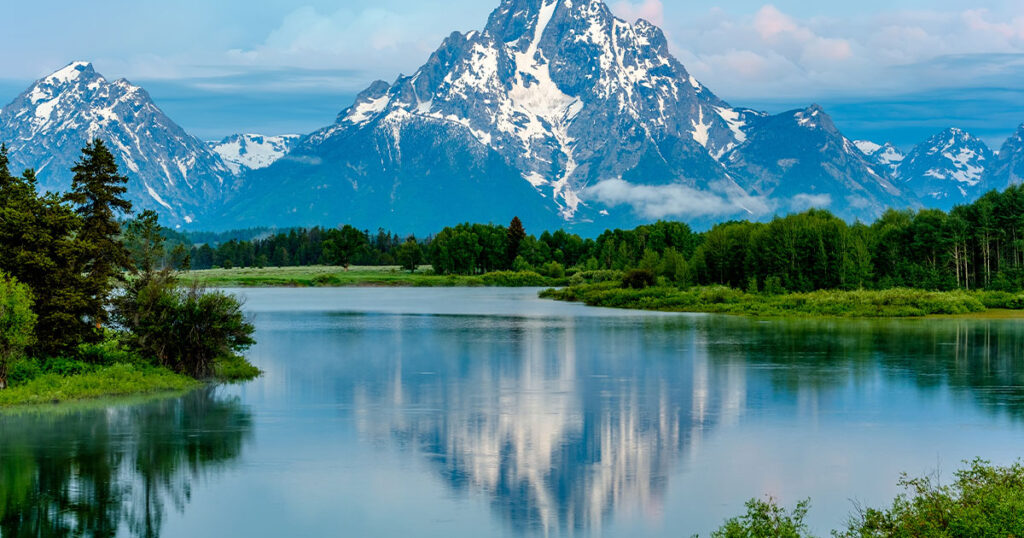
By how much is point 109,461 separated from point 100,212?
801 inches

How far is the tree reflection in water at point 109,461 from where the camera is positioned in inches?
908

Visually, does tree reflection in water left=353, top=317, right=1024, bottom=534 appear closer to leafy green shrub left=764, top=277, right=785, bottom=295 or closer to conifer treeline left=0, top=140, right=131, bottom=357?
conifer treeline left=0, top=140, right=131, bottom=357

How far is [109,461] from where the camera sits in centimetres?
2859

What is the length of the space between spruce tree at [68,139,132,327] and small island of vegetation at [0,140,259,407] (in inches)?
2.2

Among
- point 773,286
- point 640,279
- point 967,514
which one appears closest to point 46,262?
point 967,514

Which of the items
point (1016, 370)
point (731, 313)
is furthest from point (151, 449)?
point (731, 313)

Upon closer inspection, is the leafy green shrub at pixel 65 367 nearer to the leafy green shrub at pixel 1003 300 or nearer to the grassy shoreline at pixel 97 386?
the grassy shoreline at pixel 97 386

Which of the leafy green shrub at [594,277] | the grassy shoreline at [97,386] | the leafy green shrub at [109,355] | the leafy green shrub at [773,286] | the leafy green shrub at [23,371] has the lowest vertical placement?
the grassy shoreline at [97,386]

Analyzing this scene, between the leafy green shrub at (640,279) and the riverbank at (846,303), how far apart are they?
40.2ft

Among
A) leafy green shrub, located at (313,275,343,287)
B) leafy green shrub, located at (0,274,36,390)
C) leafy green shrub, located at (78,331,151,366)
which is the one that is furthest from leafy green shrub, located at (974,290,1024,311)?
leafy green shrub, located at (313,275,343,287)

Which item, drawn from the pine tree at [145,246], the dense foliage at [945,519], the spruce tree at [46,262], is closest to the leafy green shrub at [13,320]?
the spruce tree at [46,262]

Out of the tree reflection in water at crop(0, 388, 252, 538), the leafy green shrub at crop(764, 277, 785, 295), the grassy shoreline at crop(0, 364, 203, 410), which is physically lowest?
the tree reflection in water at crop(0, 388, 252, 538)

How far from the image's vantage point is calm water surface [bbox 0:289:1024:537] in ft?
78.0

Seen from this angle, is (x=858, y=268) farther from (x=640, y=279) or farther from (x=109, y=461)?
(x=109, y=461)
